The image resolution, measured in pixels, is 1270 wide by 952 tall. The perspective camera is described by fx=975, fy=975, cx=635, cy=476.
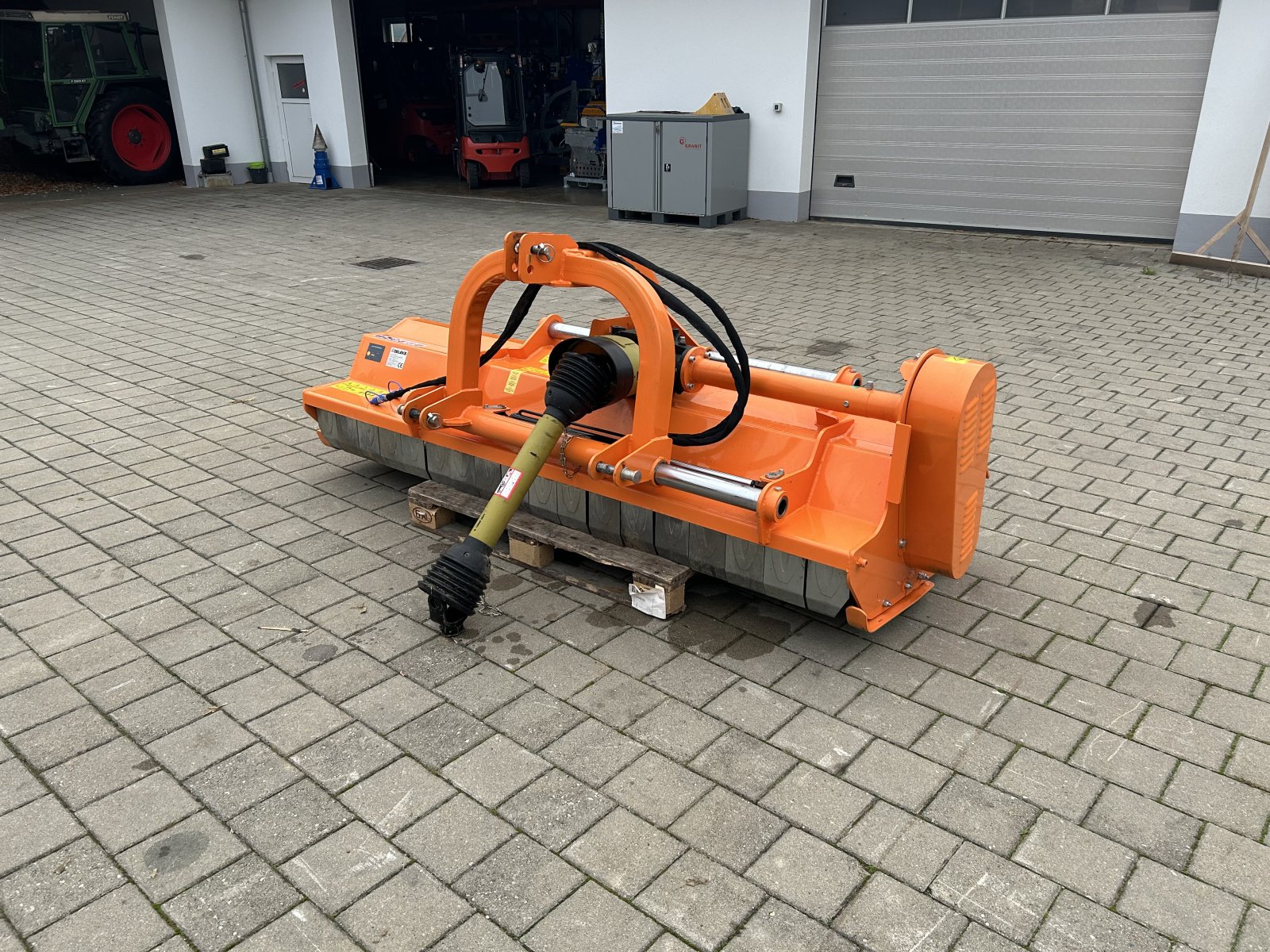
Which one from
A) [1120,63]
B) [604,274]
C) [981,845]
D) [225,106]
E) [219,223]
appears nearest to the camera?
[981,845]

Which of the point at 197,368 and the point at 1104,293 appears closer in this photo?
the point at 197,368

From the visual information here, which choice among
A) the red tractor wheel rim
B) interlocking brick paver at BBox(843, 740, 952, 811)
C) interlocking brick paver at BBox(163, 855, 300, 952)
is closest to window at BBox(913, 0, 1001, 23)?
interlocking brick paver at BBox(843, 740, 952, 811)

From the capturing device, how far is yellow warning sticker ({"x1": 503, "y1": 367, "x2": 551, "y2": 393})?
4.44 m

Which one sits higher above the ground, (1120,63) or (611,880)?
(1120,63)

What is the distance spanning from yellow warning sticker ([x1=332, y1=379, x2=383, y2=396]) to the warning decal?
1575 mm

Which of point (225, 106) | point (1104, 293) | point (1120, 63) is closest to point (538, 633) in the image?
point (1104, 293)

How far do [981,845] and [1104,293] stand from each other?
7777mm

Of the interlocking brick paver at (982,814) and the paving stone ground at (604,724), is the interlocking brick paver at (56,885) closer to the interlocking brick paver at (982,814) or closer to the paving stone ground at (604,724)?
the paving stone ground at (604,724)

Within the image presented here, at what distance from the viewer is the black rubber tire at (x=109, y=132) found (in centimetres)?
1639

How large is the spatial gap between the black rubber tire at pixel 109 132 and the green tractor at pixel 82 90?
0.01 m

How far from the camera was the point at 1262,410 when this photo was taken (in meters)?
6.04

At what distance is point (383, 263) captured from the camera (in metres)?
10.9

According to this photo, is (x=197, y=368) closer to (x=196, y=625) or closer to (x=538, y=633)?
(x=196, y=625)

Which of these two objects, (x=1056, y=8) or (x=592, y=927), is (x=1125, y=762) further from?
(x=1056, y=8)
